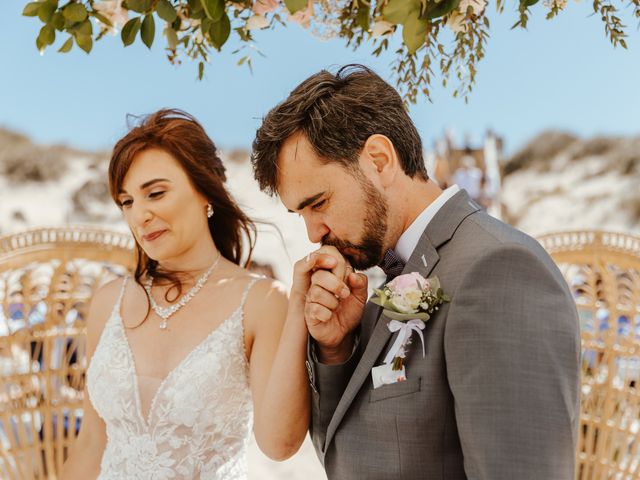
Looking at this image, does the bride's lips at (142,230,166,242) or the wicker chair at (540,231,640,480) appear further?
the wicker chair at (540,231,640,480)

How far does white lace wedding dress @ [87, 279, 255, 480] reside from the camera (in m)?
2.41

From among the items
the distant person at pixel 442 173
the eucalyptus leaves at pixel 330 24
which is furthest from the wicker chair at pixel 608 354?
the distant person at pixel 442 173

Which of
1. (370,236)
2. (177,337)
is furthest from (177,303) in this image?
(370,236)

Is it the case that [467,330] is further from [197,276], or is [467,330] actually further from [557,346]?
[197,276]

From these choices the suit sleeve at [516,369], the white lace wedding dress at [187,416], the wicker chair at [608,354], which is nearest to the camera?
the suit sleeve at [516,369]

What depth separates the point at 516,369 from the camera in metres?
1.34

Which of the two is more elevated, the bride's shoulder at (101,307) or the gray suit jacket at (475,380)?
the bride's shoulder at (101,307)

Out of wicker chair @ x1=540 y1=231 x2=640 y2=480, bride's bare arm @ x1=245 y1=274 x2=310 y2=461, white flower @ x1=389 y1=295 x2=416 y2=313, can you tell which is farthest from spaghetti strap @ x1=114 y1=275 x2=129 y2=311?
wicker chair @ x1=540 y1=231 x2=640 y2=480

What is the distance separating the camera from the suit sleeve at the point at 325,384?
184 cm

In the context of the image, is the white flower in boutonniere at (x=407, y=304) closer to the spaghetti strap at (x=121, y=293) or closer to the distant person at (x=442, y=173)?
the spaghetti strap at (x=121, y=293)

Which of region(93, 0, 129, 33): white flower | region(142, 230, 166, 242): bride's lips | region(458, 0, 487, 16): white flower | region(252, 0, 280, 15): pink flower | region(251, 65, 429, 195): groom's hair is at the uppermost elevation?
region(252, 0, 280, 15): pink flower

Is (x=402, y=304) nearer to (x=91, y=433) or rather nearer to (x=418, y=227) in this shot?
(x=418, y=227)

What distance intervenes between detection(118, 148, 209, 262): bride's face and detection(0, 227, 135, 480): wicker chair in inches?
33.1

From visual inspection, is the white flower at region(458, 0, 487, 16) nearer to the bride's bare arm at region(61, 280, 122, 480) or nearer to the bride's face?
the bride's face
